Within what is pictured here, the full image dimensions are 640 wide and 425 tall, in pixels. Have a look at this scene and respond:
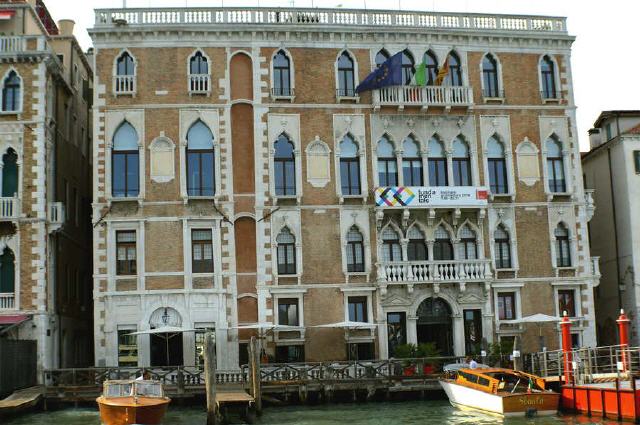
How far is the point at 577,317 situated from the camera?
119ft

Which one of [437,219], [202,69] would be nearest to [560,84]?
[437,219]

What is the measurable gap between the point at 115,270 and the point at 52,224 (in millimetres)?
2855

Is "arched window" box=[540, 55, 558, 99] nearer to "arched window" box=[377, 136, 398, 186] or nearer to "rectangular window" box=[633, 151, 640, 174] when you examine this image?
"rectangular window" box=[633, 151, 640, 174]

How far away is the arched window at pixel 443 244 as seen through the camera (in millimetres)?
36031

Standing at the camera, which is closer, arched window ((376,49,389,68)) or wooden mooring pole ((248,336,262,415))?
wooden mooring pole ((248,336,262,415))

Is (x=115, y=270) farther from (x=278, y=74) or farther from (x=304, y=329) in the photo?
(x=278, y=74)

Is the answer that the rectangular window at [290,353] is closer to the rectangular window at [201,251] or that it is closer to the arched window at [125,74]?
the rectangular window at [201,251]

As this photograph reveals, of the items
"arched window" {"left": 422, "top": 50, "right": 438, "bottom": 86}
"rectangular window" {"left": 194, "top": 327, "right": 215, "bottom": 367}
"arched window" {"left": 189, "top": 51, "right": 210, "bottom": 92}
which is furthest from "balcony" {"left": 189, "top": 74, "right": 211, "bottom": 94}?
"rectangular window" {"left": 194, "top": 327, "right": 215, "bottom": 367}

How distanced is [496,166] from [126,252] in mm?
15048

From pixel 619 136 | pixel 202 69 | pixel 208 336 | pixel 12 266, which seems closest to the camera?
pixel 208 336

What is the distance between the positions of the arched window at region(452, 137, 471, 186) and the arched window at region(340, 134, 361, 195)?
157 inches

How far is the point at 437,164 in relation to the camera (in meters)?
36.4

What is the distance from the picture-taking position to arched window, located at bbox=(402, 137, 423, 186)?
36188mm

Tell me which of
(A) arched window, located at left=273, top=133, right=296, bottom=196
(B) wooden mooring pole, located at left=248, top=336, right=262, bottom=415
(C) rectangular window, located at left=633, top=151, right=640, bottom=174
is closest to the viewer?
(B) wooden mooring pole, located at left=248, top=336, right=262, bottom=415
